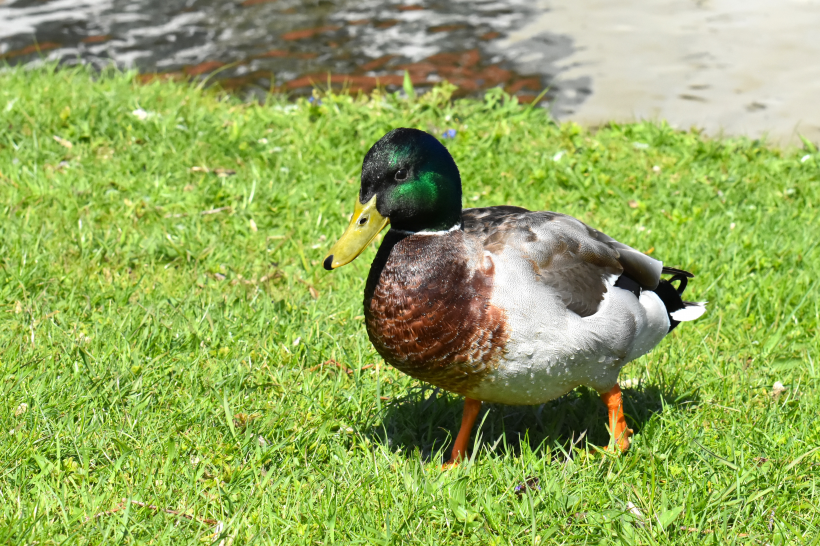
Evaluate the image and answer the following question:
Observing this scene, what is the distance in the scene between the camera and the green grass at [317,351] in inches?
103

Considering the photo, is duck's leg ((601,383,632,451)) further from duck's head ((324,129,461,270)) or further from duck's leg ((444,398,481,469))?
duck's head ((324,129,461,270))

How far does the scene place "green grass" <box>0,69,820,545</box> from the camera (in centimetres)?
262

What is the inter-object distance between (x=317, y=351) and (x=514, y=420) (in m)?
0.84

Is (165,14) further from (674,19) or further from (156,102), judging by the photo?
(674,19)

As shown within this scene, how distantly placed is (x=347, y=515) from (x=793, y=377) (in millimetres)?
1955

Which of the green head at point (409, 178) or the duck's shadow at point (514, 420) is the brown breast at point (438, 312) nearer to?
the green head at point (409, 178)

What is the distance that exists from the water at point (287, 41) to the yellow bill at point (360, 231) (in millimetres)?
4027

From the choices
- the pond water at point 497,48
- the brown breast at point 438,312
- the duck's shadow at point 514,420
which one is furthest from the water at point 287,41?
the brown breast at point 438,312

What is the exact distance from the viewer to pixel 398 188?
266 cm

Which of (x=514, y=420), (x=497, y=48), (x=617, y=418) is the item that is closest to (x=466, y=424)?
(x=514, y=420)

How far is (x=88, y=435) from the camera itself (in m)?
2.83

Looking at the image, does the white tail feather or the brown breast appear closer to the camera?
the brown breast

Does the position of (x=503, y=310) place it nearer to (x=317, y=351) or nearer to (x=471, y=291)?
(x=471, y=291)

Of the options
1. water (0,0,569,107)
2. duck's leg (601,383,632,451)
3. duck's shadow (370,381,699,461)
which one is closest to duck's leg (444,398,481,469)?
duck's shadow (370,381,699,461)
